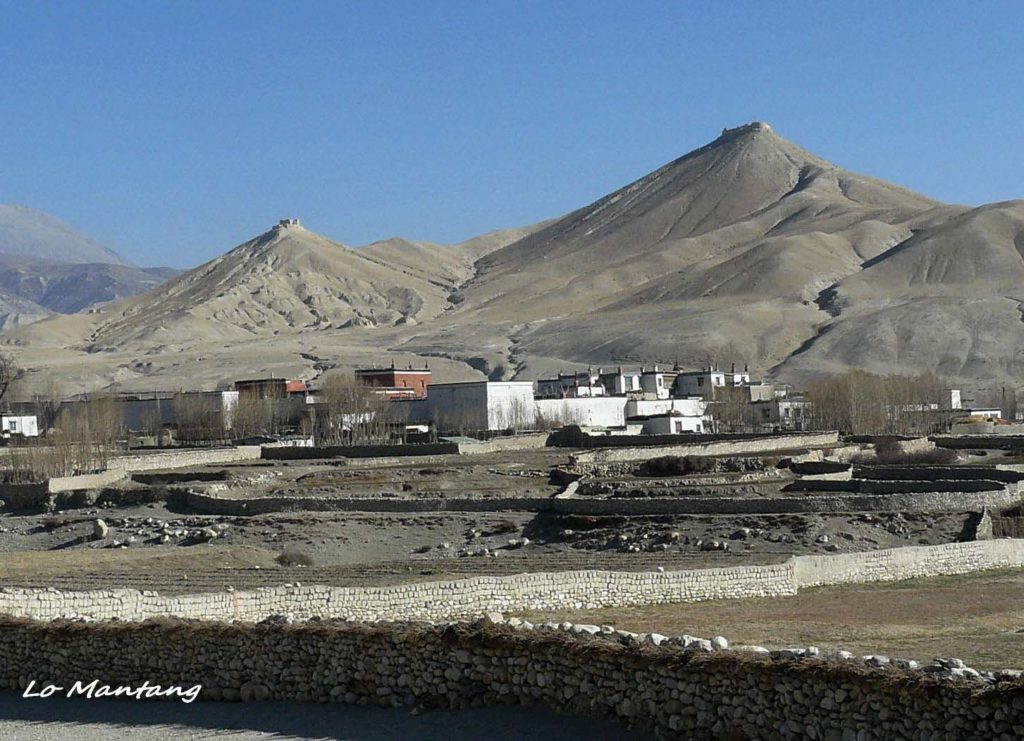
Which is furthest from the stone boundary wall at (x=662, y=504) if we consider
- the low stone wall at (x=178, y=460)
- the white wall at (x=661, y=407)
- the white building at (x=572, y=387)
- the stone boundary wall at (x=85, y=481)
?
the white building at (x=572, y=387)

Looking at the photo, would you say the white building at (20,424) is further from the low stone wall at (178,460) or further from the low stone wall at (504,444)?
the low stone wall at (504,444)

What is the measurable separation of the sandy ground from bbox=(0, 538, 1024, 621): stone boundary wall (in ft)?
13.3

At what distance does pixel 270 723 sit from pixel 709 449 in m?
51.5

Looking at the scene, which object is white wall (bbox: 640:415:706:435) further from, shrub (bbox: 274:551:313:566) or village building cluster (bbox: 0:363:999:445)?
shrub (bbox: 274:551:313:566)

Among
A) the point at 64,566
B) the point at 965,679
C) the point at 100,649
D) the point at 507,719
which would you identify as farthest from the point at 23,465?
the point at 965,679

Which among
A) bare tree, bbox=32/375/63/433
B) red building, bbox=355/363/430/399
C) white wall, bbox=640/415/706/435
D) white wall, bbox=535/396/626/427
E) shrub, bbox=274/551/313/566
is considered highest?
red building, bbox=355/363/430/399

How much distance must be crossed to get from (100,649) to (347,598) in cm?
552

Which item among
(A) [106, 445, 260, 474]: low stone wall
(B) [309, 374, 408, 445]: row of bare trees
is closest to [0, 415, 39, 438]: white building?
(B) [309, 374, 408, 445]: row of bare trees

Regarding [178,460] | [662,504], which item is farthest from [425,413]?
[662,504]

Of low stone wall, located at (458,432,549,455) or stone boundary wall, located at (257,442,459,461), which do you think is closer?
stone boundary wall, located at (257,442,459,461)

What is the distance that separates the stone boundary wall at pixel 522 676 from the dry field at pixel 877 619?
4.10 metres

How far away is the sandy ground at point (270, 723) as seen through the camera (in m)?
13.8

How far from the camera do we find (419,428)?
9175 cm

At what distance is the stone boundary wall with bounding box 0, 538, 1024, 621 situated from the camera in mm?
20500
